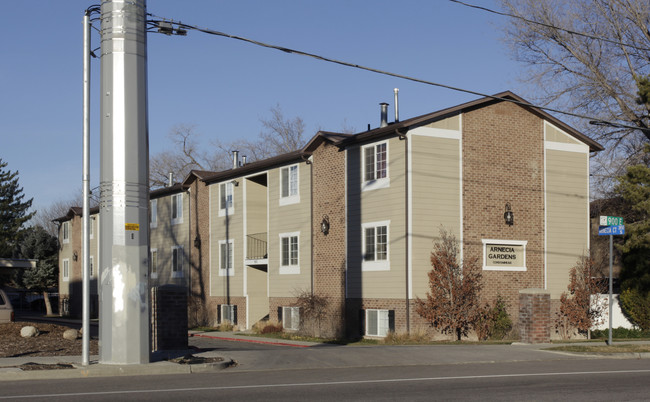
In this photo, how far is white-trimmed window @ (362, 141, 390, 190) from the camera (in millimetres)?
28419

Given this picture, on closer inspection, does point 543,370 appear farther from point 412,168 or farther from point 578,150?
point 578,150

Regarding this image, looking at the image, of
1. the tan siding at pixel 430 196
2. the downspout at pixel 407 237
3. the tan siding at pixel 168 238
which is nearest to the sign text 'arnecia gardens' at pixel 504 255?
the tan siding at pixel 430 196

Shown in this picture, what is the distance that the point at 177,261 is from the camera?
146ft

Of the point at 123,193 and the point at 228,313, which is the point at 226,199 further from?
the point at 123,193

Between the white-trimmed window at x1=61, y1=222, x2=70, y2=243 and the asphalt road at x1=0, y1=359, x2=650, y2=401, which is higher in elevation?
the white-trimmed window at x1=61, y1=222, x2=70, y2=243

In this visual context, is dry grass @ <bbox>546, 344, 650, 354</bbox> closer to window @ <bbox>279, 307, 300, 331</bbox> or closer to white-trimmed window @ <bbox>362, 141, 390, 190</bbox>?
white-trimmed window @ <bbox>362, 141, 390, 190</bbox>

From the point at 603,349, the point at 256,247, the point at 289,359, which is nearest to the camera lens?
the point at 289,359

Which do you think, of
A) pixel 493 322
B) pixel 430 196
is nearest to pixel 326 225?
pixel 430 196

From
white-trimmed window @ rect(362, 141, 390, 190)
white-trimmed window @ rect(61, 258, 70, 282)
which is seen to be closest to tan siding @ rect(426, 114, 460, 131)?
white-trimmed window @ rect(362, 141, 390, 190)

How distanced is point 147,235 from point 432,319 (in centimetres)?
1398

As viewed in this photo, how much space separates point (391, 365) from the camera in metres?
16.5

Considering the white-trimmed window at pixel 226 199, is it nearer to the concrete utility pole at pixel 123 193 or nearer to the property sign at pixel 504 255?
the property sign at pixel 504 255

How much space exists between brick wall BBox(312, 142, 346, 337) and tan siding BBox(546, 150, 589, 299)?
7.99m

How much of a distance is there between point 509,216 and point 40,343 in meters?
17.3
